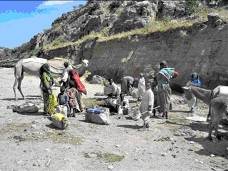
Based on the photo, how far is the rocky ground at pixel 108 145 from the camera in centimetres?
1312

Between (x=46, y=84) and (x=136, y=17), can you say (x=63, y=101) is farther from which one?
(x=136, y=17)

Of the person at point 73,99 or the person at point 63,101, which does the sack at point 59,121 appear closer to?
the person at point 63,101

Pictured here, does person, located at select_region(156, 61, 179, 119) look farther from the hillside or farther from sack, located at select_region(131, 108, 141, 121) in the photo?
the hillside

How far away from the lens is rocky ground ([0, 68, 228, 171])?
13117 millimetres

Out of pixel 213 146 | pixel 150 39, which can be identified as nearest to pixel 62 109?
pixel 213 146

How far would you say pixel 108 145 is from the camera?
15.0 meters

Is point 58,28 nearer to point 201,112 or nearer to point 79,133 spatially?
point 201,112

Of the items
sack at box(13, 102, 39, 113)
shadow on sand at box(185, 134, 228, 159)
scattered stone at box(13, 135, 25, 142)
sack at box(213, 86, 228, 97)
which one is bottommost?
shadow on sand at box(185, 134, 228, 159)

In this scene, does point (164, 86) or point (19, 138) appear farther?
point (164, 86)

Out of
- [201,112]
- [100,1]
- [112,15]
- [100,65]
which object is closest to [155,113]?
[201,112]

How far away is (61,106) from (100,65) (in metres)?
22.6

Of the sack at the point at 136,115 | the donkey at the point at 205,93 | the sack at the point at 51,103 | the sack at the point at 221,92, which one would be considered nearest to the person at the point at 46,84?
the sack at the point at 51,103

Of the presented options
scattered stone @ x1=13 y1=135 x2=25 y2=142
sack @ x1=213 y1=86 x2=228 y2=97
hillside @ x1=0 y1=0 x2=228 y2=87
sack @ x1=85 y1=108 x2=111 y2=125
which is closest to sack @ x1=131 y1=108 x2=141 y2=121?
sack @ x1=85 y1=108 x2=111 y2=125

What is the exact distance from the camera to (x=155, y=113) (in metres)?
20.5
